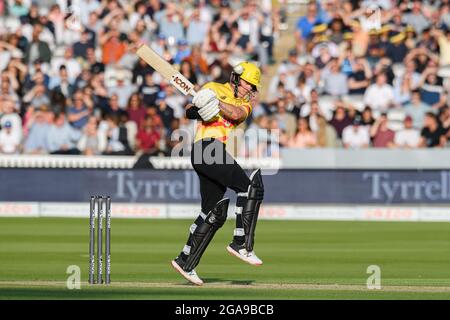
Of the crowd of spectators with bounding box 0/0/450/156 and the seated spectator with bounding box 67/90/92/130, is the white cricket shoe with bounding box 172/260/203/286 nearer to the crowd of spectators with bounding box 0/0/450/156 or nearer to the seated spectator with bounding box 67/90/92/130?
the crowd of spectators with bounding box 0/0/450/156

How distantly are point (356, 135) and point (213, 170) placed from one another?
36.3 feet

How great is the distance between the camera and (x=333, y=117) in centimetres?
2206

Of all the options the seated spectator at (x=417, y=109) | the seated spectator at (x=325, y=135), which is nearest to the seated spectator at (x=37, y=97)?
the seated spectator at (x=325, y=135)

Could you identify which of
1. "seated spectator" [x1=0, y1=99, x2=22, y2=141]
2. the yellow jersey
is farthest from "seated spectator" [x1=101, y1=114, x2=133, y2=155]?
the yellow jersey

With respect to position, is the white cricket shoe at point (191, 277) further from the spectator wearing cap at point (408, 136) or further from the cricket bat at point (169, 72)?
the spectator wearing cap at point (408, 136)

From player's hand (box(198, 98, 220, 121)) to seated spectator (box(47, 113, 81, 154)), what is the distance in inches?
427

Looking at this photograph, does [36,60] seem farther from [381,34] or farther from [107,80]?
[381,34]

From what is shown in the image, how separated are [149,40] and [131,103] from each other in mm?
2585

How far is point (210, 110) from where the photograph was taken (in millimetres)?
10984

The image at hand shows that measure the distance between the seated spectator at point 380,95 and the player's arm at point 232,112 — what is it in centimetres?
1189

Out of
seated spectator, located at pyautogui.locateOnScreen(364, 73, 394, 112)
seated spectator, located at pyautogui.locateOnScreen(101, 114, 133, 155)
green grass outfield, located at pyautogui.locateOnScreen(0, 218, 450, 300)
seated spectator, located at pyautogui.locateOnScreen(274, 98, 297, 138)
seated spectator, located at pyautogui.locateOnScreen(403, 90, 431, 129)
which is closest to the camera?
green grass outfield, located at pyautogui.locateOnScreen(0, 218, 450, 300)

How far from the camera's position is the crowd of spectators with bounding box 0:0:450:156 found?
21.8 m
